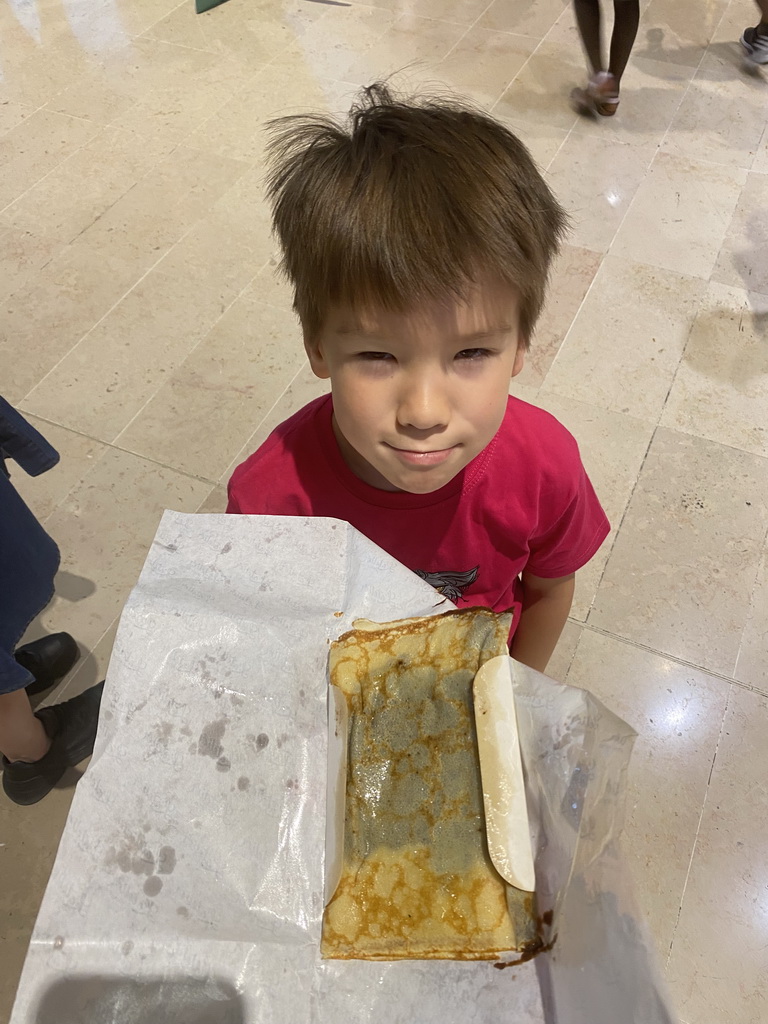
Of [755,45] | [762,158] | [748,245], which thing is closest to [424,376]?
[748,245]

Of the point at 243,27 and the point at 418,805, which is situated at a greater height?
the point at 243,27

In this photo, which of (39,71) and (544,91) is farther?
(39,71)

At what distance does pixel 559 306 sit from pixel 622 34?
117 cm

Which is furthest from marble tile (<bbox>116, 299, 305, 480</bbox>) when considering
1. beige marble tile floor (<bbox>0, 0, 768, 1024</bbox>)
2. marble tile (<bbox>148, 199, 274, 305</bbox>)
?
marble tile (<bbox>148, 199, 274, 305</bbox>)

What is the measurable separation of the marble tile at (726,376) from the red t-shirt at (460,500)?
3.35 feet

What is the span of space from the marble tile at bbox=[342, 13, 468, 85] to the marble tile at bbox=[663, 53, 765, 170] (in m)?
0.75

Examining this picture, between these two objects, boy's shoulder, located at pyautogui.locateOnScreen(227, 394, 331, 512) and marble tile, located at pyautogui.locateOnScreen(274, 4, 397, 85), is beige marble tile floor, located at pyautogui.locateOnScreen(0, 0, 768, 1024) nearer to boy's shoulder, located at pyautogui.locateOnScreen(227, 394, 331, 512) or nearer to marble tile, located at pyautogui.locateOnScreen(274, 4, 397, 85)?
marble tile, located at pyautogui.locateOnScreen(274, 4, 397, 85)

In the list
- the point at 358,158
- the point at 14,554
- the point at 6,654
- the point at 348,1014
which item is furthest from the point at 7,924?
the point at 358,158

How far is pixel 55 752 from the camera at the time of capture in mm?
1319

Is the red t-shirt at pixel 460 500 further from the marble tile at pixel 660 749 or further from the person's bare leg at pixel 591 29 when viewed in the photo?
the person's bare leg at pixel 591 29

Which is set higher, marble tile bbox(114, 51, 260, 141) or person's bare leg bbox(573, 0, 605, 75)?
marble tile bbox(114, 51, 260, 141)

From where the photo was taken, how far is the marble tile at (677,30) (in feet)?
8.78

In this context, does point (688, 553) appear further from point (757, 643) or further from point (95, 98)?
point (95, 98)

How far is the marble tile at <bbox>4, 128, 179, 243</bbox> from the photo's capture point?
225 cm
